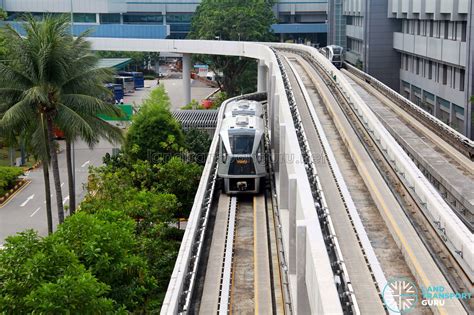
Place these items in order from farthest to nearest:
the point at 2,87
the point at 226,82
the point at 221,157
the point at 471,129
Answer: the point at 226,82
the point at 471,129
the point at 221,157
the point at 2,87

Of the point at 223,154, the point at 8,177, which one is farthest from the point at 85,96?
the point at 8,177

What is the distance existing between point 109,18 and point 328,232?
101 m

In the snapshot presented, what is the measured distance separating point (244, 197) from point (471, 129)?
21.4m

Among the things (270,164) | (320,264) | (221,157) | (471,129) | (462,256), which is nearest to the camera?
(320,264)

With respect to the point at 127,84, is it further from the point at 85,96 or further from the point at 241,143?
the point at 85,96

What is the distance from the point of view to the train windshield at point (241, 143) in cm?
3184

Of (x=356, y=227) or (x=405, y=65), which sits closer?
(x=356, y=227)

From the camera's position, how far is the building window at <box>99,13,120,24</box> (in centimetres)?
11238

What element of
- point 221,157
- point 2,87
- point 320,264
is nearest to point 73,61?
point 2,87

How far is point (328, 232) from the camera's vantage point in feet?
61.0

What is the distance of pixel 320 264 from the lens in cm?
1499

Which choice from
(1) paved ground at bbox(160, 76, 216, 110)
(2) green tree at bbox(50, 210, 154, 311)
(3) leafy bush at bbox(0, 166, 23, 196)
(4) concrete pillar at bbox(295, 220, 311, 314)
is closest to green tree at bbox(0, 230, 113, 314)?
(2) green tree at bbox(50, 210, 154, 311)

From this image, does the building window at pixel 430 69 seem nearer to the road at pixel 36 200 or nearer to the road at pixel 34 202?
the road at pixel 36 200

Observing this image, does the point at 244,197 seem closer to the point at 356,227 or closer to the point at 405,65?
the point at 356,227
